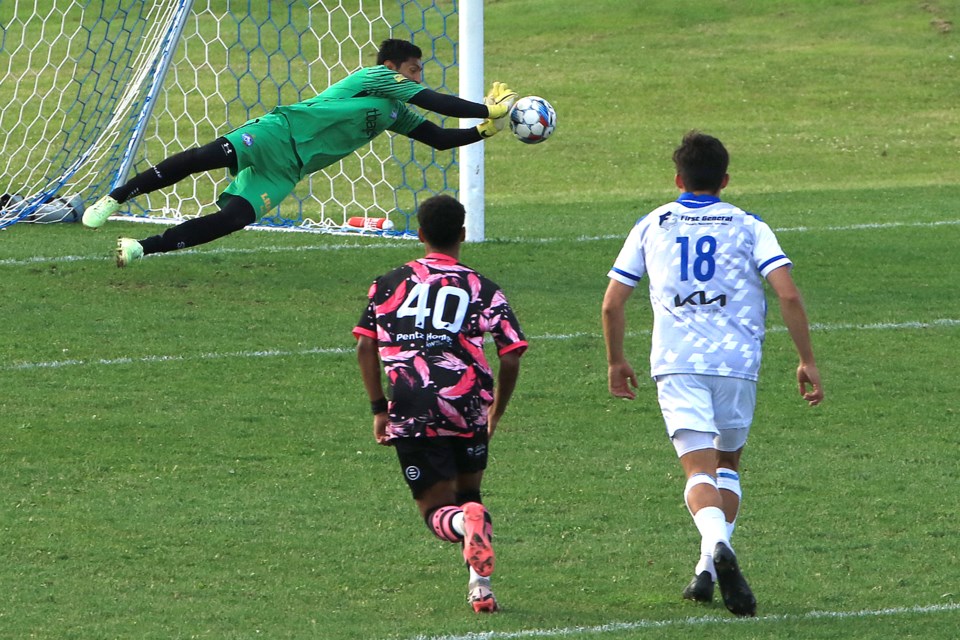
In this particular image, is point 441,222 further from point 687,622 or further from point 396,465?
point 396,465

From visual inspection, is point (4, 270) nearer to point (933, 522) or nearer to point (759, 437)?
point (759, 437)

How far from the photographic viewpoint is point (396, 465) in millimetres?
7285

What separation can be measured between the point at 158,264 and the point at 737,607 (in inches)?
312

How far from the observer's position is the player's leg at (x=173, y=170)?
9.30 m

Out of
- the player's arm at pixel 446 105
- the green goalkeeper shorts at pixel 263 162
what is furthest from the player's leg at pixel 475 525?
the player's arm at pixel 446 105

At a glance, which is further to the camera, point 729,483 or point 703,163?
point 729,483

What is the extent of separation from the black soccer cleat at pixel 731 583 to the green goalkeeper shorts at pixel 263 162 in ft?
16.7

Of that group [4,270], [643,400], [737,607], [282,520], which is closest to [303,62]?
[4,270]

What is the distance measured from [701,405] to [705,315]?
289 mm

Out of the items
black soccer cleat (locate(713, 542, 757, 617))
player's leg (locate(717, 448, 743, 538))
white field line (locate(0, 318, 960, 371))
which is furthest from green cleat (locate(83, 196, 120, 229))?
black soccer cleat (locate(713, 542, 757, 617))

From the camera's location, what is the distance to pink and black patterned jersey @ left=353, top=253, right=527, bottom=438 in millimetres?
5195

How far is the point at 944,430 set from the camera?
26.2 ft

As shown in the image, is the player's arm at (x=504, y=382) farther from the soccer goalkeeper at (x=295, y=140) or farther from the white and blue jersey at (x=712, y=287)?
the soccer goalkeeper at (x=295, y=140)

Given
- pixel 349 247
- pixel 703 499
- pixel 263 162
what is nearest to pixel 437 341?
pixel 703 499
